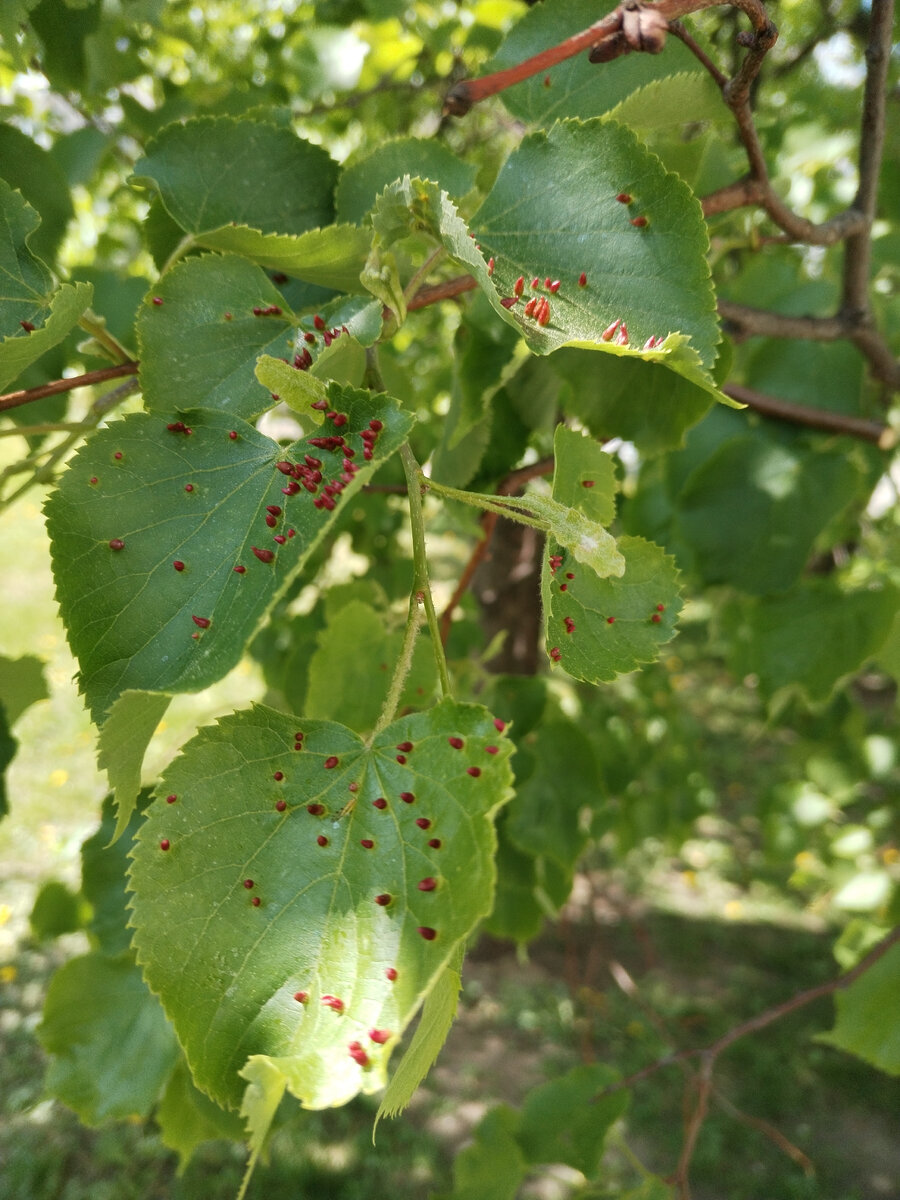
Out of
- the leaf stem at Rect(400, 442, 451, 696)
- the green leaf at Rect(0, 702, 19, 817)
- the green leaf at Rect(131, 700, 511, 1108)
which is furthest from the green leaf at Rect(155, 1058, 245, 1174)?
the leaf stem at Rect(400, 442, 451, 696)

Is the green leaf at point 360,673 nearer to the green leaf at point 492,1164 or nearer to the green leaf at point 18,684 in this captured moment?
the green leaf at point 18,684

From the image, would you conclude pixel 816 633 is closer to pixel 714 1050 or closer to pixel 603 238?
pixel 714 1050

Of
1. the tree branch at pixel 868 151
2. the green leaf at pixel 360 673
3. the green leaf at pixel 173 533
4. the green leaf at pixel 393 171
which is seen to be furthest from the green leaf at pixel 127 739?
the tree branch at pixel 868 151

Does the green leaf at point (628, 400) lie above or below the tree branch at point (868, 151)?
below

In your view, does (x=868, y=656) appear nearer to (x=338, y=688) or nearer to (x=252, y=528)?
(x=338, y=688)

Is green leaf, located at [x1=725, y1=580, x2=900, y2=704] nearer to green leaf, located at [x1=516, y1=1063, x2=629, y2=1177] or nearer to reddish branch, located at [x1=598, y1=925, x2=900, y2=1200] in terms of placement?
reddish branch, located at [x1=598, y1=925, x2=900, y2=1200]

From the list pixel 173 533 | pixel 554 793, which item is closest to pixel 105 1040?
pixel 554 793

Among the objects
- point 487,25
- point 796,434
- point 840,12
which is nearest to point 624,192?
point 796,434
